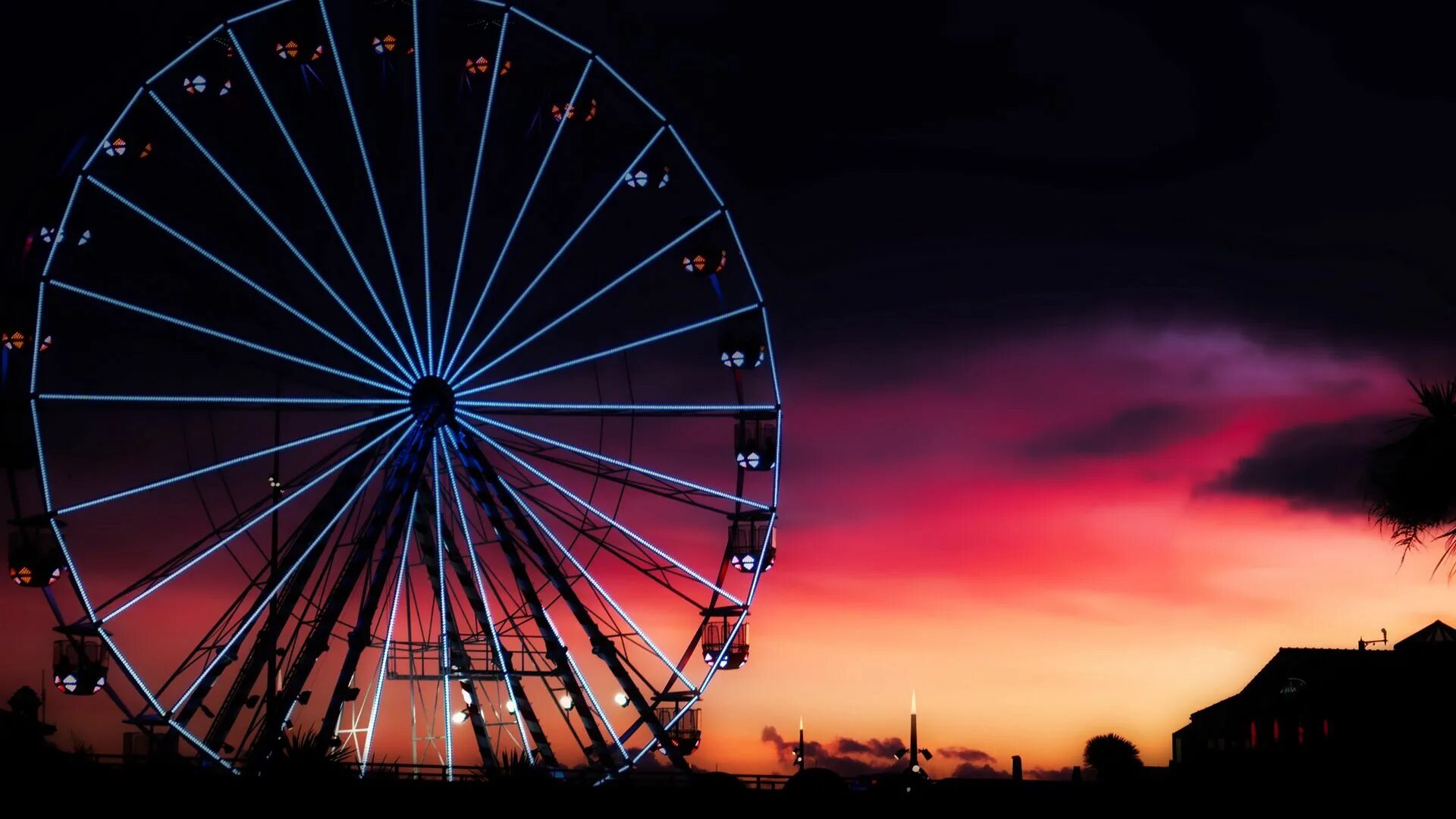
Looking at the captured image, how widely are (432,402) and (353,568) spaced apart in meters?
4.32

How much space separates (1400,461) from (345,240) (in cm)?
2375

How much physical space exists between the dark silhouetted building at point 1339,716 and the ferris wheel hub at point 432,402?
1929 cm

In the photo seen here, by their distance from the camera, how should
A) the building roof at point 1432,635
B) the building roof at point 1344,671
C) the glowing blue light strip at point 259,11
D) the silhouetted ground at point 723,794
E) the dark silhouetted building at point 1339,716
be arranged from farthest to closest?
1. the building roof at point 1432,635
2. the building roof at point 1344,671
3. the dark silhouetted building at point 1339,716
4. the glowing blue light strip at point 259,11
5. the silhouetted ground at point 723,794

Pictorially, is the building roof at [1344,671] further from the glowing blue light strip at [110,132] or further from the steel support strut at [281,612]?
the glowing blue light strip at [110,132]

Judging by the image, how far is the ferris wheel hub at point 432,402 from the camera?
130 ft

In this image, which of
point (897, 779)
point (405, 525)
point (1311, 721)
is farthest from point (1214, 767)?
→ point (1311, 721)

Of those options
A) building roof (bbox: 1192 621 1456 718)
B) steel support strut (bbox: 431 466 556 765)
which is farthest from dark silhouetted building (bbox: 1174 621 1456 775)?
steel support strut (bbox: 431 466 556 765)

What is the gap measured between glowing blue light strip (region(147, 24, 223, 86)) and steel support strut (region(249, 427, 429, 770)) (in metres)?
9.16

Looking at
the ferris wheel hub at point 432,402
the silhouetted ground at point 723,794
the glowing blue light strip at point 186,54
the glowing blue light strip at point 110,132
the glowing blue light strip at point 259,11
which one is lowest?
the silhouetted ground at point 723,794

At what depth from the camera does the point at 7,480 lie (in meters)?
37.0

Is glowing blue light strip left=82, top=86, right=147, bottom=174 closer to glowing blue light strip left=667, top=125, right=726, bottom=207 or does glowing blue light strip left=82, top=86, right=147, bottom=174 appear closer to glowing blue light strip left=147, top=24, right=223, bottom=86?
glowing blue light strip left=147, top=24, right=223, bottom=86

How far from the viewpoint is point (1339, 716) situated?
216 feet

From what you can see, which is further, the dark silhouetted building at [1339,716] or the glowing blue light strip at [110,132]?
the dark silhouetted building at [1339,716]

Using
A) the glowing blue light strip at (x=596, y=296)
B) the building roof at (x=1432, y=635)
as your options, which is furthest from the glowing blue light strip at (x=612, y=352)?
the building roof at (x=1432, y=635)
